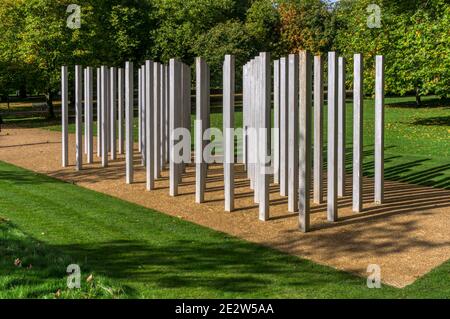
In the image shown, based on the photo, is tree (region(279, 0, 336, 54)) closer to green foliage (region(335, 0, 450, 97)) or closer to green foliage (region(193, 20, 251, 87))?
green foliage (region(193, 20, 251, 87))

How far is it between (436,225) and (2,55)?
30.0 meters

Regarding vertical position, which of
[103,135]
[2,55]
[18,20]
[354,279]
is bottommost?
[354,279]

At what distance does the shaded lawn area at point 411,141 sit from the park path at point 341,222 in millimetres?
1632

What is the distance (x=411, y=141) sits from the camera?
918 inches

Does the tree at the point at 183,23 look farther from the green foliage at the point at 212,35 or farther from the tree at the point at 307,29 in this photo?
the tree at the point at 307,29

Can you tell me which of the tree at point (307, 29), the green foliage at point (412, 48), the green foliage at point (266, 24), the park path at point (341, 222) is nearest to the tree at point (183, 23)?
the green foliage at point (266, 24)

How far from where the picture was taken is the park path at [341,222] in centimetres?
796

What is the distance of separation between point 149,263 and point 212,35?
132ft

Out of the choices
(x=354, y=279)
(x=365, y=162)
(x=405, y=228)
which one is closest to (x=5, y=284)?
(x=354, y=279)

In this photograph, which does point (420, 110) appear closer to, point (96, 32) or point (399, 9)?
point (399, 9)

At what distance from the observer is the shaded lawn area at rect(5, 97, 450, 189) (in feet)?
51.0

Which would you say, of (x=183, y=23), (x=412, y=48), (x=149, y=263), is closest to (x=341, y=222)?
(x=149, y=263)

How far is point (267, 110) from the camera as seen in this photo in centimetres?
1056

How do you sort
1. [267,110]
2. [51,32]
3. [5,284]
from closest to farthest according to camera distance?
[5,284] → [267,110] → [51,32]
